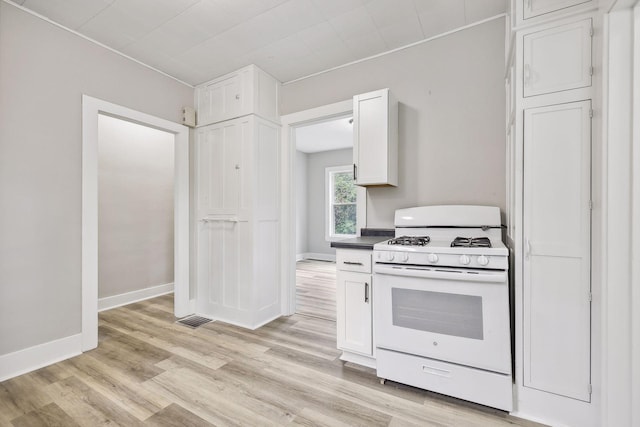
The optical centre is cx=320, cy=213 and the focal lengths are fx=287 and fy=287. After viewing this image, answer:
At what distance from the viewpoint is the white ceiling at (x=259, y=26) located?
83.9 inches

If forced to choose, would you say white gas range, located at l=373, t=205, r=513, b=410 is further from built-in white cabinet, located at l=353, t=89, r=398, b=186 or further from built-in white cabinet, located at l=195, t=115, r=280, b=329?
built-in white cabinet, located at l=195, t=115, r=280, b=329

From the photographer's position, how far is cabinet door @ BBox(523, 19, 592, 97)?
151 centimetres

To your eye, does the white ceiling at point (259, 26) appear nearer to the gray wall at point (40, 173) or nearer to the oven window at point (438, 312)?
the gray wall at point (40, 173)

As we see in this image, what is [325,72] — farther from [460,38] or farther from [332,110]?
[460,38]

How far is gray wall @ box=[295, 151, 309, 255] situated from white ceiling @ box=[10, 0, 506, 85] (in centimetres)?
433

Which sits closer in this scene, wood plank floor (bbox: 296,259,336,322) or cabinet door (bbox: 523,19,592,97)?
cabinet door (bbox: 523,19,592,97)

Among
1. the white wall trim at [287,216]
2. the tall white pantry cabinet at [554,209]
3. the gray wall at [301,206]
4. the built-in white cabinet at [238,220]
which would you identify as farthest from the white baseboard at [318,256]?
the tall white pantry cabinet at [554,209]

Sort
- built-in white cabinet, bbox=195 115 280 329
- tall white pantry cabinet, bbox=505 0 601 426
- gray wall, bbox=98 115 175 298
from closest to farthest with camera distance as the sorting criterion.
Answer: tall white pantry cabinet, bbox=505 0 601 426 < built-in white cabinet, bbox=195 115 280 329 < gray wall, bbox=98 115 175 298

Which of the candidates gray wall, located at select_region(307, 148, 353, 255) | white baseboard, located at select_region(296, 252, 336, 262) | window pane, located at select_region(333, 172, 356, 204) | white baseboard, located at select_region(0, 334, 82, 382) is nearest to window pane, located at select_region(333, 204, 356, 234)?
window pane, located at select_region(333, 172, 356, 204)

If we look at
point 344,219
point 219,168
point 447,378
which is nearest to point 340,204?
point 344,219

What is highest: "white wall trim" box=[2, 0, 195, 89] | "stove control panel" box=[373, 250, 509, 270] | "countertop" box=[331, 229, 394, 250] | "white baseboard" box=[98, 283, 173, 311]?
"white wall trim" box=[2, 0, 195, 89]

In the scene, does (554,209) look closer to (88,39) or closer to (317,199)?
(88,39)

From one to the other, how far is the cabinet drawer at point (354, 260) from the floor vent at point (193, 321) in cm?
182

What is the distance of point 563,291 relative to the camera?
1.55m
